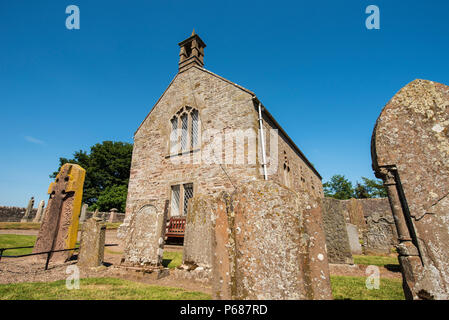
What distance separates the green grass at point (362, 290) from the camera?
3467 mm

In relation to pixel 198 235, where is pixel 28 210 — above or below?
above

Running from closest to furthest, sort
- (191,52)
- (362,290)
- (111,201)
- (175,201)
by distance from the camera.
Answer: (362,290), (175,201), (191,52), (111,201)

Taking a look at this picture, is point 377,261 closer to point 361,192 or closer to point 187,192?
point 187,192

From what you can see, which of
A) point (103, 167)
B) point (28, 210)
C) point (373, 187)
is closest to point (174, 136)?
point (28, 210)

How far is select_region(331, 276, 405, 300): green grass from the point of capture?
3.47 meters

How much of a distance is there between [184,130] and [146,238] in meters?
7.72

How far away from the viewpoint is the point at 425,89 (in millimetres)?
2938

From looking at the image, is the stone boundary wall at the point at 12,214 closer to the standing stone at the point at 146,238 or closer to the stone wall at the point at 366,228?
the standing stone at the point at 146,238

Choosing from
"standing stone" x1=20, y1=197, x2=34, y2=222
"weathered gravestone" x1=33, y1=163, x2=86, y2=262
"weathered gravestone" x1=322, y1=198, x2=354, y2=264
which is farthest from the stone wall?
"standing stone" x1=20, y1=197, x2=34, y2=222

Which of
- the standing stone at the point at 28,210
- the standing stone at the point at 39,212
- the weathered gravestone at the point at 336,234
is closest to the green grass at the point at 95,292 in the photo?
the weathered gravestone at the point at 336,234

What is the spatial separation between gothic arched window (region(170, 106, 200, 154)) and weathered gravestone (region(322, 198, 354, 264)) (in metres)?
7.07

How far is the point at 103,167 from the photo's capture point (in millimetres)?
33969
